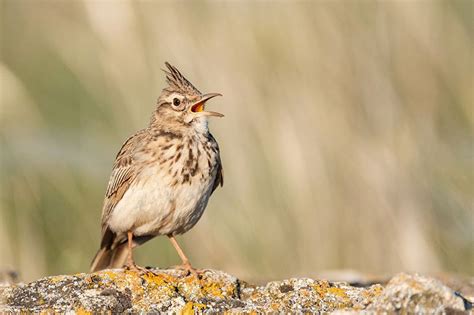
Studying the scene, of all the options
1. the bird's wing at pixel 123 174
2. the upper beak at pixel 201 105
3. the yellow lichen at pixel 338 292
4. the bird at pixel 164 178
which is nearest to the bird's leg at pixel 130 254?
the bird at pixel 164 178

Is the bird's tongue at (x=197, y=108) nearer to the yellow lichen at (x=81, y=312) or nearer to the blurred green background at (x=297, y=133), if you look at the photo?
the yellow lichen at (x=81, y=312)

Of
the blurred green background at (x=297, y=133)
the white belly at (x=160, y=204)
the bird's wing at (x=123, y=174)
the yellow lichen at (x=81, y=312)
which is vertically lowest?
→ the yellow lichen at (x=81, y=312)

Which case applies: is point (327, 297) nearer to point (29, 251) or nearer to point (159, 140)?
point (159, 140)

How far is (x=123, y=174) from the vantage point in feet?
17.8

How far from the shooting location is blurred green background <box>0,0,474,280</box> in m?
8.37

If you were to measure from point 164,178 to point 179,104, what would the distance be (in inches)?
23.8

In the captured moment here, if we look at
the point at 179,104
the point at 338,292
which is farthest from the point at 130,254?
the point at 338,292

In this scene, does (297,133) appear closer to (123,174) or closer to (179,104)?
(179,104)

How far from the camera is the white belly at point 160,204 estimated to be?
5.09m

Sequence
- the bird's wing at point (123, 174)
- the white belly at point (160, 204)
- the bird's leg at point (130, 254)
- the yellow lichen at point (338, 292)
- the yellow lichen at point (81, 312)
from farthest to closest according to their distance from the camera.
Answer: the bird's wing at point (123, 174), the white belly at point (160, 204), the bird's leg at point (130, 254), the yellow lichen at point (338, 292), the yellow lichen at point (81, 312)

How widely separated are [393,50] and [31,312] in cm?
573

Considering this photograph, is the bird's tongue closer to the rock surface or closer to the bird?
the bird

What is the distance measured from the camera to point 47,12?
32.3 feet

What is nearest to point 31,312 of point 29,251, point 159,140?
point 159,140
